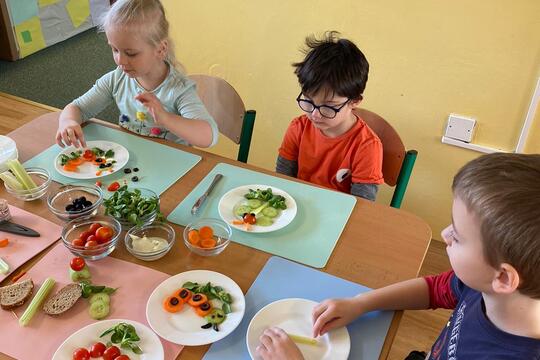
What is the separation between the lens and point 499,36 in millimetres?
1685

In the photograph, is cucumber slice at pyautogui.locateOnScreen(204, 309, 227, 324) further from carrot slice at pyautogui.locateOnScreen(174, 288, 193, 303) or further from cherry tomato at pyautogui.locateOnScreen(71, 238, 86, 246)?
cherry tomato at pyautogui.locateOnScreen(71, 238, 86, 246)

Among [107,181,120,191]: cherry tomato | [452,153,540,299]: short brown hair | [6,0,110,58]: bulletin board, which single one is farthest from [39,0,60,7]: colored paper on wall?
[452,153,540,299]: short brown hair

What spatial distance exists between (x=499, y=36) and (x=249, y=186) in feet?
3.56

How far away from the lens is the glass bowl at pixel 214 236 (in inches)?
40.9

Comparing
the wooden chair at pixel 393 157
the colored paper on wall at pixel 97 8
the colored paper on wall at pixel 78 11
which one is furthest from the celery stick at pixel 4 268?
the colored paper on wall at pixel 97 8

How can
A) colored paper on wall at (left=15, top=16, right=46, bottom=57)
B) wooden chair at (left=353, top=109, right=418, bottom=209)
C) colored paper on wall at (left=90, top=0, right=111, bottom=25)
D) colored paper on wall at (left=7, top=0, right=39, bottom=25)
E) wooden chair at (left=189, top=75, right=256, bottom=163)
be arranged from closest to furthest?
wooden chair at (left=353, top=109, right=418, bottom=209)
wooden chair at (left=189, top=75, right=256, bottom=163)
colored paper on wall at (left=7, top=0, right=39, bottom=25)
colored paper on wall at (left=15, top=16, right=46, bottom=57)
colored paper on wall at (left=90, top=0, right=111, bottom=25)

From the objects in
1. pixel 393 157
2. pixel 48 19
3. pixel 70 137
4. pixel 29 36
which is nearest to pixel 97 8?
pixel 48 19

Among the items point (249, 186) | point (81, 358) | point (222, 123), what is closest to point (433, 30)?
point (222, 123)

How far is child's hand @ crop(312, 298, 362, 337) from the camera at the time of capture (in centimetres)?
88

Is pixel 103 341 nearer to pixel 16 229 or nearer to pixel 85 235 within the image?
pixel 85 235

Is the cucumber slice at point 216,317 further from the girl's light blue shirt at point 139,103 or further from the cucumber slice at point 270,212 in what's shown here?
the girl's light blue shirt at point 139,103

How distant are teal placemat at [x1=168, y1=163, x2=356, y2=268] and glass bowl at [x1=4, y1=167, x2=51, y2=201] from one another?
0.33 metres

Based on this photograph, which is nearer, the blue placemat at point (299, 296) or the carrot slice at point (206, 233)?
the blue placemat at point (299, 296)

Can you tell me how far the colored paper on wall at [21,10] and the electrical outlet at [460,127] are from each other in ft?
9.33
